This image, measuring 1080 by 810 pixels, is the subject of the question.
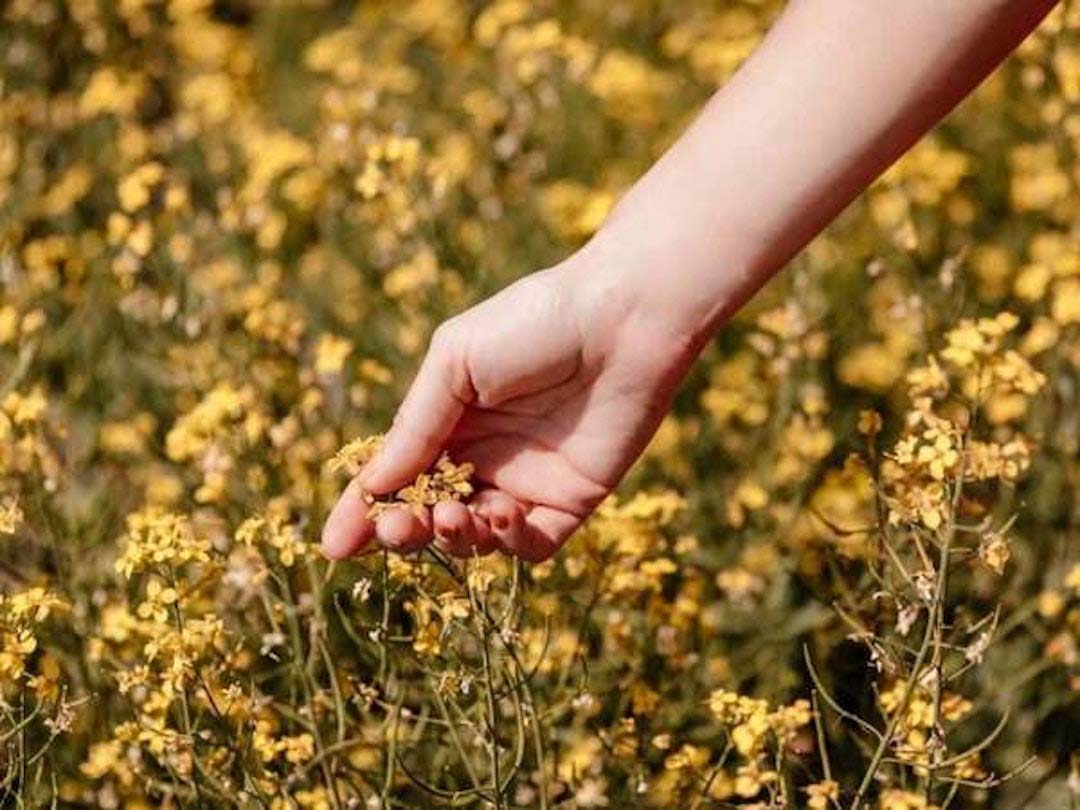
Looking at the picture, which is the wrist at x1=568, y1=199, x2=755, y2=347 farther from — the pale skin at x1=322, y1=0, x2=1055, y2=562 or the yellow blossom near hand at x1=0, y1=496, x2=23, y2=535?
the yellow blossom near hand at x1=0, y1=496, x2=23, y2=535

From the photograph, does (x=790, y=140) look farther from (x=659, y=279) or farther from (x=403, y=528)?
(x=403, y=528)

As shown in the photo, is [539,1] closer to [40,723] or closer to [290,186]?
[290,186]

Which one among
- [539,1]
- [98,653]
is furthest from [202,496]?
[539,1]

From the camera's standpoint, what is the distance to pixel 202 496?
2.30m

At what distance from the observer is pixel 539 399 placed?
1.96 metres

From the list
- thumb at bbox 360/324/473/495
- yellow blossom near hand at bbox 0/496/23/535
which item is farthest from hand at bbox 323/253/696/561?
yellow blossom near hand at bbox 0/496/23/535

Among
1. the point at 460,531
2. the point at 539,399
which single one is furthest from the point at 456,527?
the point at 539,399

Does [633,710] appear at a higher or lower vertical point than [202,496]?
lower

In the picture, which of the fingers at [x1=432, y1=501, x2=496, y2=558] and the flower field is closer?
the fingers at [x1=432, y1=501, x2=496, y2=558]

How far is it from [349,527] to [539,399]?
240 mm

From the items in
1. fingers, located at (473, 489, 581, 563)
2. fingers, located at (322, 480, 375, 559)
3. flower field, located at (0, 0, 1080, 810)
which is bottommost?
flower field, located at (0, 0, 1080, 810)

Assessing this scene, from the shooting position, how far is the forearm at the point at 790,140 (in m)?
1.72

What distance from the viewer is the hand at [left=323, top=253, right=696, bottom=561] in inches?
72.7

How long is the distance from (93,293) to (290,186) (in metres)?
0.54
